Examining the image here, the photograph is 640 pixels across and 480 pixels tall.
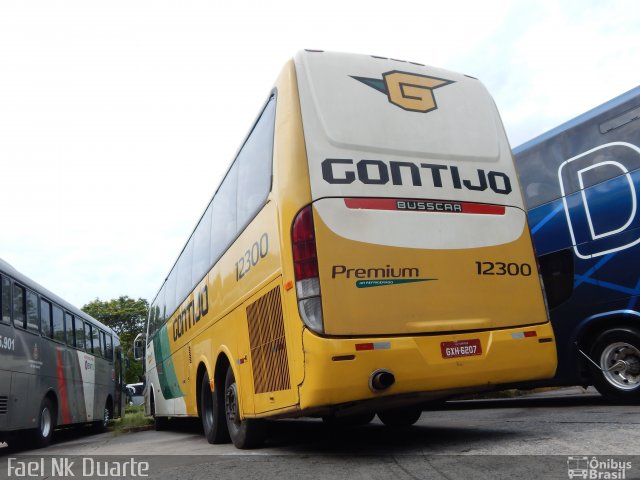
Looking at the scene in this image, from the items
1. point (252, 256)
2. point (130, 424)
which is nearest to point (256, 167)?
point (252, 256)

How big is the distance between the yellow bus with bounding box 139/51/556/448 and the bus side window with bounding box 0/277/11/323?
4.99 m

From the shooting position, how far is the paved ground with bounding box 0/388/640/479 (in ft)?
14.0

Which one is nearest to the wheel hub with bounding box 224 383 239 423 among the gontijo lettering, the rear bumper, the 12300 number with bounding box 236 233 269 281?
the 12300 number with bounding box 236 233 269 281

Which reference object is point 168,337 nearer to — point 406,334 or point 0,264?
point 0,264

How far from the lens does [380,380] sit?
4.67m

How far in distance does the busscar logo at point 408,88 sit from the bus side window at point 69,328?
10.4 m

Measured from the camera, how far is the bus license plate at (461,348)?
16.3 feet

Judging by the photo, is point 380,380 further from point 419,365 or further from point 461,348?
point 461,348

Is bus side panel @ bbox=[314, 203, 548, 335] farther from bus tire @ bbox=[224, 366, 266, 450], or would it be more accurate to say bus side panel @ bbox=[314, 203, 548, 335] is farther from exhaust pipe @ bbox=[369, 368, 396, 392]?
bus tire @ bbox=[224, 366, 266, 450]

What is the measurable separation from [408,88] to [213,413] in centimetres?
469

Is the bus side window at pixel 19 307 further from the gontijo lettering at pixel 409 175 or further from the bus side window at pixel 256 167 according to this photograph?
the gontijo lettering at pixel 409 175

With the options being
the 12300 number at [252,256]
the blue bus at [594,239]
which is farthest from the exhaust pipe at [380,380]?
the blue bus at [594,239]

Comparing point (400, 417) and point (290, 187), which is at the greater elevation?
point (290, 187)

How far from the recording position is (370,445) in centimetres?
601
